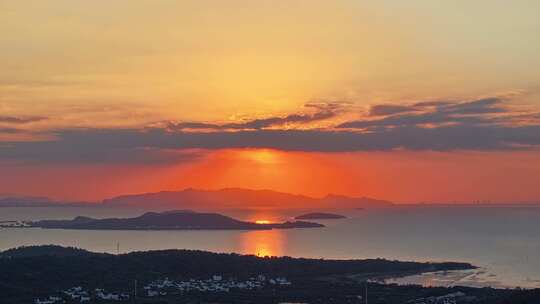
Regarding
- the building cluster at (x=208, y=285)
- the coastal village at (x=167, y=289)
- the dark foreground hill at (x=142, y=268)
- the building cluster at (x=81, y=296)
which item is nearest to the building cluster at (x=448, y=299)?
the coastal village at (x=167, y=289)

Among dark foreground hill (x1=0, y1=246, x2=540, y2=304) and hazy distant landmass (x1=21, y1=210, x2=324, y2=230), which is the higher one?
hazy distant landmass (x1=21, y1=210, x2=324, y2=230)

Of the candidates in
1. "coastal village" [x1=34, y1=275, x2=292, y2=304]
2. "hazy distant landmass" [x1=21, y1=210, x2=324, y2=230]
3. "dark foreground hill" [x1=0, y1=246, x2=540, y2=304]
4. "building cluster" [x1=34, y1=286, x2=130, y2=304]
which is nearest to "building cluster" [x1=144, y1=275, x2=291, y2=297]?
"coastal village" [x1=34, y1=275, x2=292, y2=304]

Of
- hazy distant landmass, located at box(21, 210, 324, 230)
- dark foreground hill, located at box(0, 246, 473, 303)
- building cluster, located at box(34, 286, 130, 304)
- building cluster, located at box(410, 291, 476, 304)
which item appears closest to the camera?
building cluster, located at box(410, 291, 476, 304)

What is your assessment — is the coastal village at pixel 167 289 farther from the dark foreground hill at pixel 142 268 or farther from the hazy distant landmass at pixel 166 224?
the hazy distant landmass at pixel 166 224

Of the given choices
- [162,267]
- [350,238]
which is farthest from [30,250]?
[350,238]

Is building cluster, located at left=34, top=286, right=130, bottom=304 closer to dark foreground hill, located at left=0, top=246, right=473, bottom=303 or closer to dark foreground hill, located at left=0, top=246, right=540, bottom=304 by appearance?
dark foreground hill, located at left=0, top=246, right=540, bottom=304

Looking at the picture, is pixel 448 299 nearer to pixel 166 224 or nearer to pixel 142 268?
pixel 142 268
